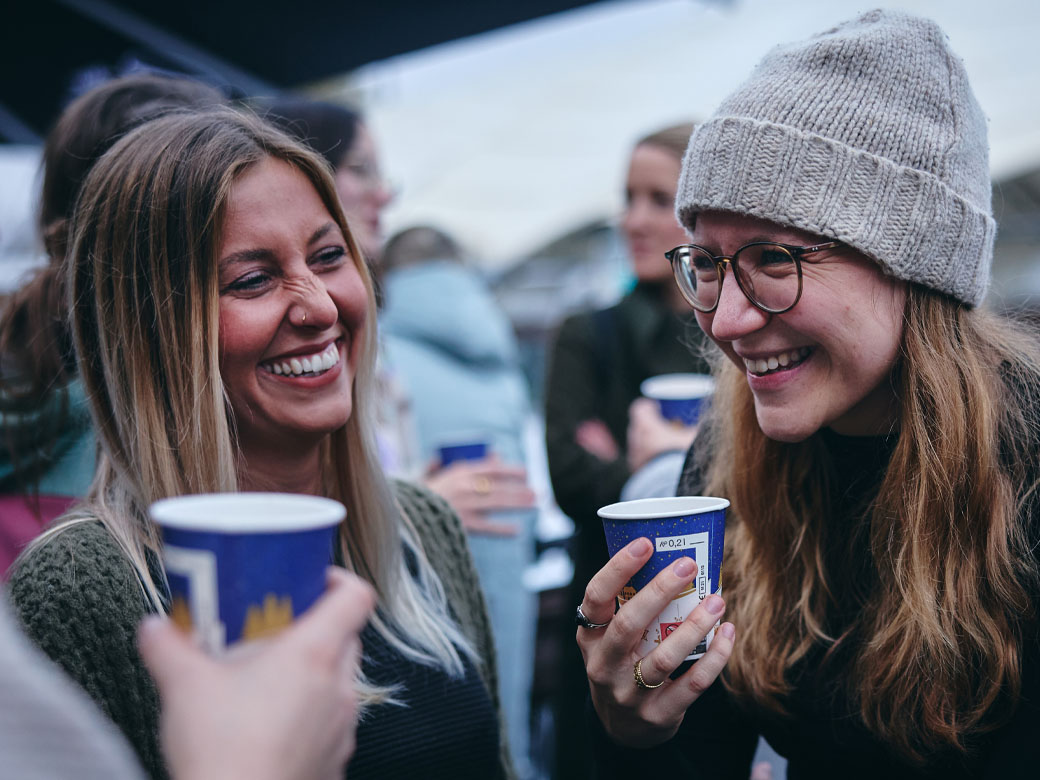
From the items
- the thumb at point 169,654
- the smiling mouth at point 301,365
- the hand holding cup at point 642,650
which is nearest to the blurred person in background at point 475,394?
the smiling mouth at point 301,365

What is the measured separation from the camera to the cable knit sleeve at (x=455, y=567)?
85.0 inches

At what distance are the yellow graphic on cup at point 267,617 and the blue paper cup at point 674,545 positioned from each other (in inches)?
25.1

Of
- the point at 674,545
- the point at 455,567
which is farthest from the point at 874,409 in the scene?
the point at 455,567

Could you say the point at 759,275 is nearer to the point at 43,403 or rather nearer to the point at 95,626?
the point at 95,626

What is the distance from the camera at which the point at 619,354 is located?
3371 millimetres

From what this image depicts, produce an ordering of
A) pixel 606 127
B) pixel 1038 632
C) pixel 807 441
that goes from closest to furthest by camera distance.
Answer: pixel 1038 632 < pixel 807 441 < pixel 606 127

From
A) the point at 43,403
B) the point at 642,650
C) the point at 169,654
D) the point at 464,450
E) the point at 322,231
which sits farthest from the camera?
the point at 464,450

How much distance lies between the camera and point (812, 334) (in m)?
1.67

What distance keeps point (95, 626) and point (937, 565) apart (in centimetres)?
152

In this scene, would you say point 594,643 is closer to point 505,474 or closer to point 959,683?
point 959,683

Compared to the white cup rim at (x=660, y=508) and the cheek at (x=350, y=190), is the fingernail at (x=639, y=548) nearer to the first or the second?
the white cup rim at (x=660, y=508)

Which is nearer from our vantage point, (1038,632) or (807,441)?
(1038,632)

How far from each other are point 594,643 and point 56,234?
170 centimetres

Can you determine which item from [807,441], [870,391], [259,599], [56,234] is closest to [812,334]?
Result: [870,391]
